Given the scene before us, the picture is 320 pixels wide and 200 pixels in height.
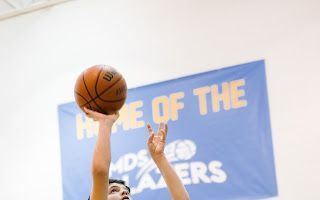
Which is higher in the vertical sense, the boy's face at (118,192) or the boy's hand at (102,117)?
the boy's hand at (102,117)

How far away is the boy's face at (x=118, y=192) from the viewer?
247 cm

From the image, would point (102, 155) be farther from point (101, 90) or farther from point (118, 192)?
point (118, 192)

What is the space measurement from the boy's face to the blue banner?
2.18 meters

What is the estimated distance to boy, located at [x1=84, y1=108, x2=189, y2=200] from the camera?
192cm

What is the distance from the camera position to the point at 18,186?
5723 millimetres

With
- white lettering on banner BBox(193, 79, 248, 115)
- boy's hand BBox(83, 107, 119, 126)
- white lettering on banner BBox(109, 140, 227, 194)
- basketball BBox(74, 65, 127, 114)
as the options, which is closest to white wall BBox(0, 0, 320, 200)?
white lettering on banner BBox(193, 79, 248, 115)

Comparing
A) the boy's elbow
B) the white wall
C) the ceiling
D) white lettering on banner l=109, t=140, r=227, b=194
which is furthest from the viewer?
the ceiling

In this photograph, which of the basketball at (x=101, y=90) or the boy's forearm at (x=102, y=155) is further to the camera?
the basketball at (x=101, y=90)

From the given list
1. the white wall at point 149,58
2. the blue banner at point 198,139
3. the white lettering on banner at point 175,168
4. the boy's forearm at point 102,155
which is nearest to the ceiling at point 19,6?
the white wall at point 149,58

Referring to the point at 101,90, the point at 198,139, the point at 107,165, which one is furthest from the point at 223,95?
the point at 107,165

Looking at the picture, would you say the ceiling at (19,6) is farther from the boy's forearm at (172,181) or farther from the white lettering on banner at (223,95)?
the boy's forearm at (172,181)

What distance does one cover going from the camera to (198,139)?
484 centimetres

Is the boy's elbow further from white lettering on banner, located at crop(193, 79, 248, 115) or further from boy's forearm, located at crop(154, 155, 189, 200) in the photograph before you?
white lettering on banner, located at crop(193, 79, 248, 115)

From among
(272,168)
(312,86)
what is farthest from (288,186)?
(312,86)
